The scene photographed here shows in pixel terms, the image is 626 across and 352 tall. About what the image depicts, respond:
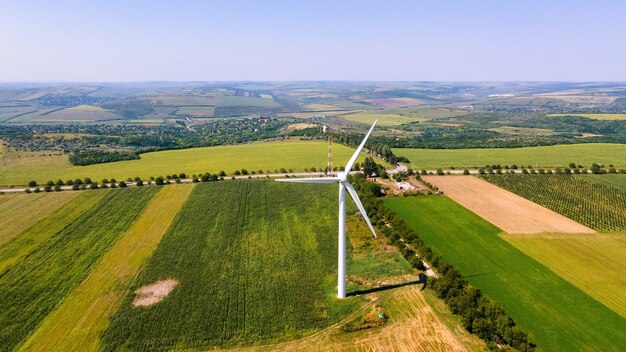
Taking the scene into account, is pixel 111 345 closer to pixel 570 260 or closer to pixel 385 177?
pixel 570 260

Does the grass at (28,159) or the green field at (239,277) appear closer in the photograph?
the green field at (239,277)

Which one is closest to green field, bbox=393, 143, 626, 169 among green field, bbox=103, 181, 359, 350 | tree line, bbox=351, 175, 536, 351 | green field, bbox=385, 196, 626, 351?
green field, bbox=385, 196, 626, 351

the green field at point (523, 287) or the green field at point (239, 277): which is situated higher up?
the green field at point (523, 287)

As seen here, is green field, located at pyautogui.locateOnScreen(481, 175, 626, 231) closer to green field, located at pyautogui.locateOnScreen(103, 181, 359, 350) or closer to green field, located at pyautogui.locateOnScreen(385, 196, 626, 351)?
green field, located at pyautogui.locateOnScreen(385, 196, 626, 351)

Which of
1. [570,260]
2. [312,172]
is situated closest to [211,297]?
[570,260]

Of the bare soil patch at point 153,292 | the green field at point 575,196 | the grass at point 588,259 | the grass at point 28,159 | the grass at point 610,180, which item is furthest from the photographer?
the grass at point 28,159

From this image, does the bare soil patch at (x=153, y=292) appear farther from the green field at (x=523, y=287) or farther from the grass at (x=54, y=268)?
the green field at (x=523, y=287)

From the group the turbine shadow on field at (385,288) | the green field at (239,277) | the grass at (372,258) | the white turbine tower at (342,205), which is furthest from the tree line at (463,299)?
the white turbine tower at (342,205)
